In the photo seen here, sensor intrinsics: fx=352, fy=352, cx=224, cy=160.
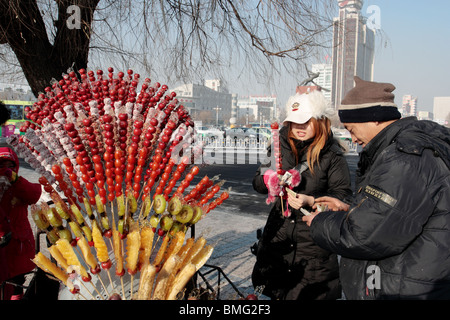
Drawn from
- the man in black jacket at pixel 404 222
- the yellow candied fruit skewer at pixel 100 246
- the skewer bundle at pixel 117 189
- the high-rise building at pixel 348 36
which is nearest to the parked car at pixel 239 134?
the high-rise building at pixel 348 36

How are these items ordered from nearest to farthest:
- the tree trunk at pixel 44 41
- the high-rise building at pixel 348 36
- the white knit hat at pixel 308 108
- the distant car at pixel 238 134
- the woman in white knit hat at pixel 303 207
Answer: the woman in white knit hat at pixel 303 207
the white knit hat at pixel 308 108
the tree trunk at pixel 44 41
the high-rise building at pixel 348 36
the distant car at pixel 238 134

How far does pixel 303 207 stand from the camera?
2.36 metres

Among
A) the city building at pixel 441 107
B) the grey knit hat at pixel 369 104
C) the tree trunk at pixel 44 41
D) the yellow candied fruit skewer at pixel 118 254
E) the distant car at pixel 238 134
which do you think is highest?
the city building at pixel 441 107

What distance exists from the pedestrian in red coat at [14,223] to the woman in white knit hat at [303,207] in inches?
69.6

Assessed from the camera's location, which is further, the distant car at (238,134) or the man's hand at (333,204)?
the distant car at (238,134)

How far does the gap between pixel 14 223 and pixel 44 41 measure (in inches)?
63.2

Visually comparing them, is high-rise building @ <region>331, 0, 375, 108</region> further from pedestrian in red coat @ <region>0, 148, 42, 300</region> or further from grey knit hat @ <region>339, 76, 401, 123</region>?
pedestrian in red coat @ <region>0, 148, 42, 300</region>

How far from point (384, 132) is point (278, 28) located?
214 cm

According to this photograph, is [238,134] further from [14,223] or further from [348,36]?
[14,223]

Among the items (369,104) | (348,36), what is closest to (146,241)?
(369,104)

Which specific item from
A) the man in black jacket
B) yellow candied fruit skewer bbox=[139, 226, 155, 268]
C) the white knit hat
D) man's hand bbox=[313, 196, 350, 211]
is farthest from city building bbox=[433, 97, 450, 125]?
yellow candied fruit skewer bbox=[139, 226, 155, 268]

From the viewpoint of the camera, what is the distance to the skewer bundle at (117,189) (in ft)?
4.59

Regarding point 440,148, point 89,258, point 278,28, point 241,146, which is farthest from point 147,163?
point 241,146

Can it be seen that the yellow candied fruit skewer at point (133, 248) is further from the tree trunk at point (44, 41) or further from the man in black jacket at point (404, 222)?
the tree trunk at point (44, 41)
